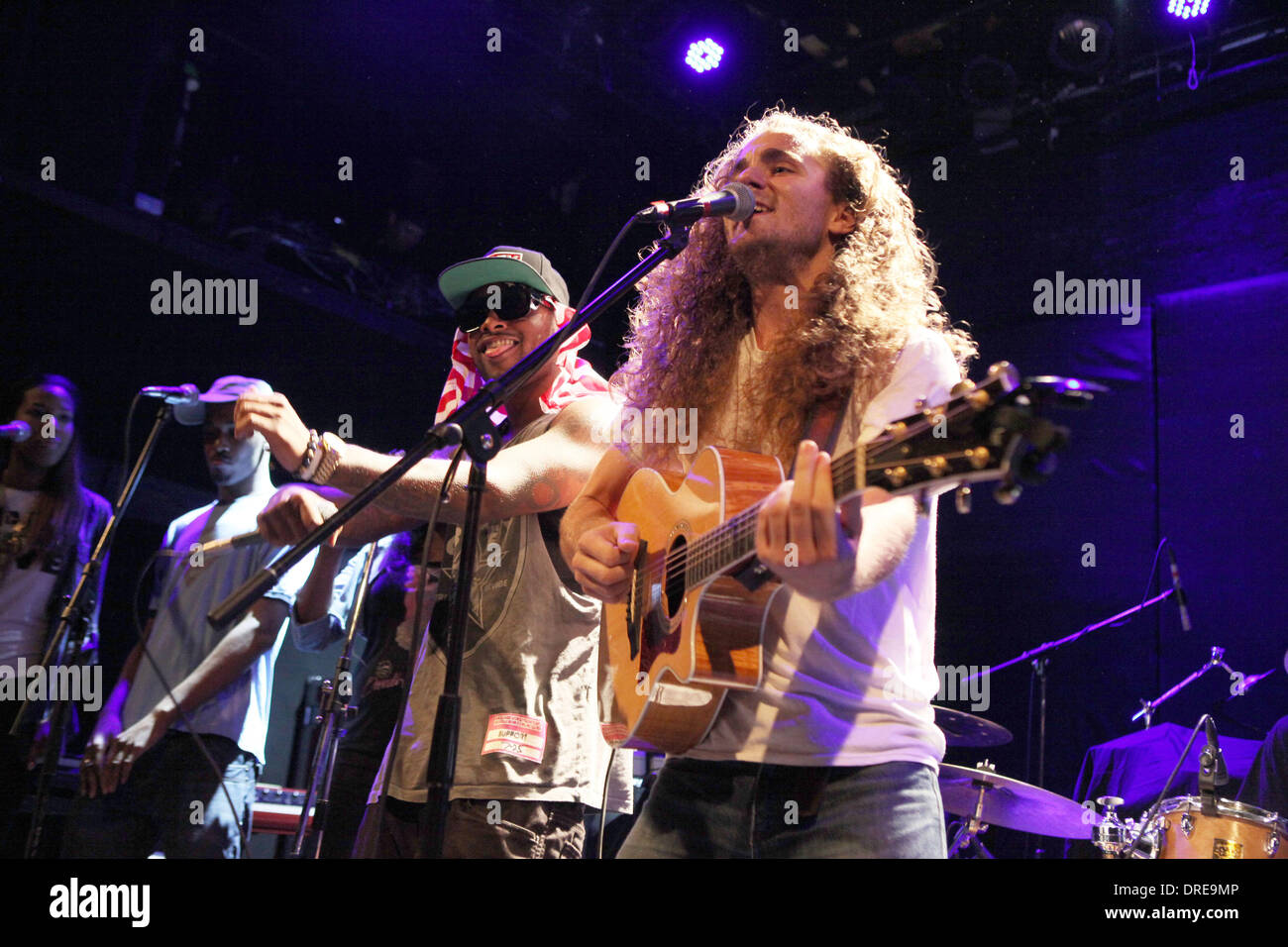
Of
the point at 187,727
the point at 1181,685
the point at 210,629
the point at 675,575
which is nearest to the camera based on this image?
the point at 675,575

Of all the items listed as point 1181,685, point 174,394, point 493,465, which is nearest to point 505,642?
point 493,465

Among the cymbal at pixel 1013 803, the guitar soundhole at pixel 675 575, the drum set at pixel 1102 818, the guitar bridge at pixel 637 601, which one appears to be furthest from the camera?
the cymbal at pixel 1013 803

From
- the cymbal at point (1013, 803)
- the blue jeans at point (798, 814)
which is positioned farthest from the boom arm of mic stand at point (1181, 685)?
the blue jeans at point (798, 814)

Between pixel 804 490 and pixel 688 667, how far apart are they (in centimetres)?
49

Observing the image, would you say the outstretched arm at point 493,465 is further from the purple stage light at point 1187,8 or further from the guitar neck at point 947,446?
the purple stage light at point 1187,8

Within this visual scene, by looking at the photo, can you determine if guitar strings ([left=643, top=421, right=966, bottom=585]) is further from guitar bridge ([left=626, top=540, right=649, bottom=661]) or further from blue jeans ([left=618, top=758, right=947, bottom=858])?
blue jeans ([left=618, top=758, right=947, bottom=858])

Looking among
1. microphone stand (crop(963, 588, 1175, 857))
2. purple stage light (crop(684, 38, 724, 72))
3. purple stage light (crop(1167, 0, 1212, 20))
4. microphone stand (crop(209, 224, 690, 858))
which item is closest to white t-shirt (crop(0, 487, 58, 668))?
microphone stand (crop(209, 224, 690, 858))

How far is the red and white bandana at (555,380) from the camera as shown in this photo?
3496 millimetres

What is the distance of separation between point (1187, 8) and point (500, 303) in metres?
5.07

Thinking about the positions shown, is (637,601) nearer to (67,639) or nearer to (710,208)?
(710,208)

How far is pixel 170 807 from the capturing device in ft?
13.8

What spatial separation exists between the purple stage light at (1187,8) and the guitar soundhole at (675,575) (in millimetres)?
5773

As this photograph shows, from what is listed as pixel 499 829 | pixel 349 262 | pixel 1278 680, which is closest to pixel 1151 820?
pixel 1278 680
